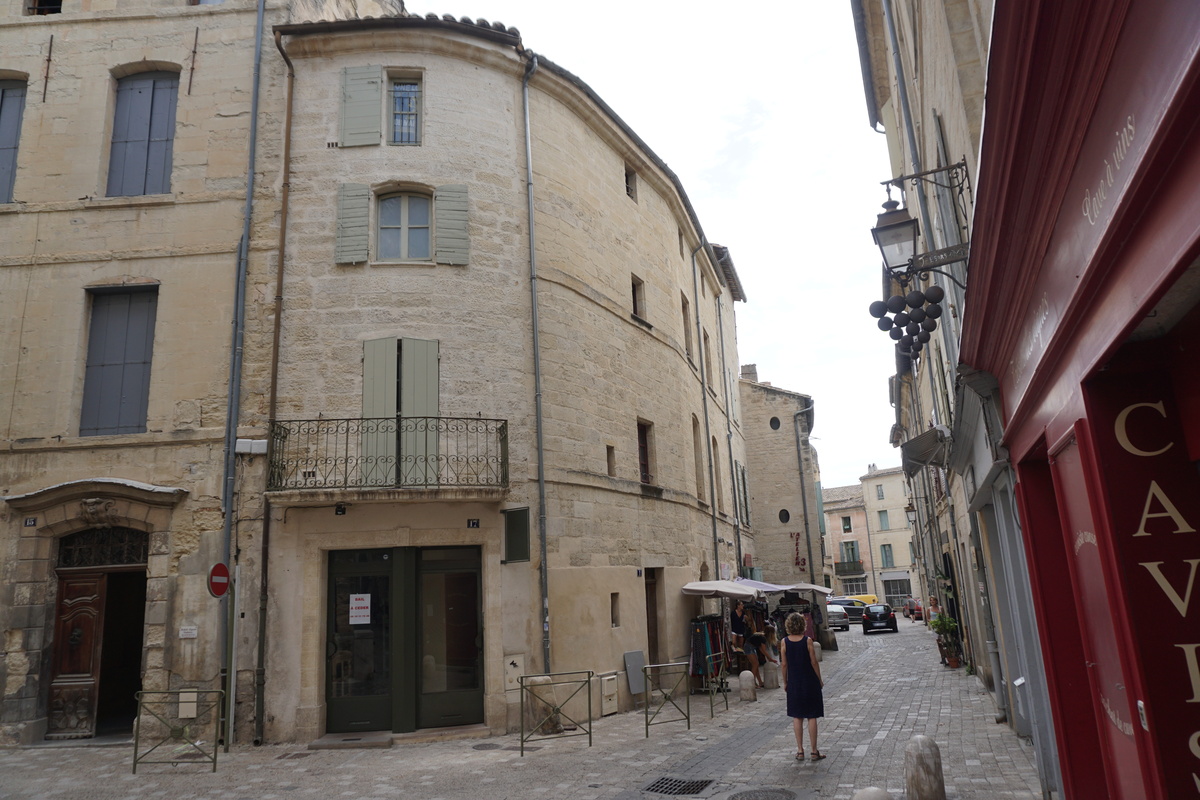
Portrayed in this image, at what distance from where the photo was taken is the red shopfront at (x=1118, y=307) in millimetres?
2121

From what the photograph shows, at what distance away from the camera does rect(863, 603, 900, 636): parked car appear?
33.1 meters

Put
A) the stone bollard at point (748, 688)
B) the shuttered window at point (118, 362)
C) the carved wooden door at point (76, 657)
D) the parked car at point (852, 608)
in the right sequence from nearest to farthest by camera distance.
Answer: the carved wooden door at point (76, 657) → the shuttered window at point (118, 362) → the stone bollard at point (748, 688) → the parked car at point (852, 608)

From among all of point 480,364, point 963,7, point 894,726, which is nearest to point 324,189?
point 480,364

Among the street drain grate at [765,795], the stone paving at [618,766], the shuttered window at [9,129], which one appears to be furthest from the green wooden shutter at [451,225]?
the street drain grate at [765,795]

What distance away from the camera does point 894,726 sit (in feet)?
33.8

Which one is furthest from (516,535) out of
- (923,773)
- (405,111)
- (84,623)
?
(405,111)

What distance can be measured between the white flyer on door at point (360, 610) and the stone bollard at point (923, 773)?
7.96 m

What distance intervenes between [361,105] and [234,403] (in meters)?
5.54

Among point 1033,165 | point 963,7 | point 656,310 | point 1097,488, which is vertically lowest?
point 1097,488

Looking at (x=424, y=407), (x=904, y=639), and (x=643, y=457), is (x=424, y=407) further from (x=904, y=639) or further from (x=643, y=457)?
(x=904, y=639)

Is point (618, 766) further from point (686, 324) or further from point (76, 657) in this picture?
point (686, 324)

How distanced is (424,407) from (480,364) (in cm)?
117

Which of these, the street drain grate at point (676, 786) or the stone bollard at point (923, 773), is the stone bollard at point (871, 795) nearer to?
the stone bollard at point (923, 773)

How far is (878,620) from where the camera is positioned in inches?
1304
